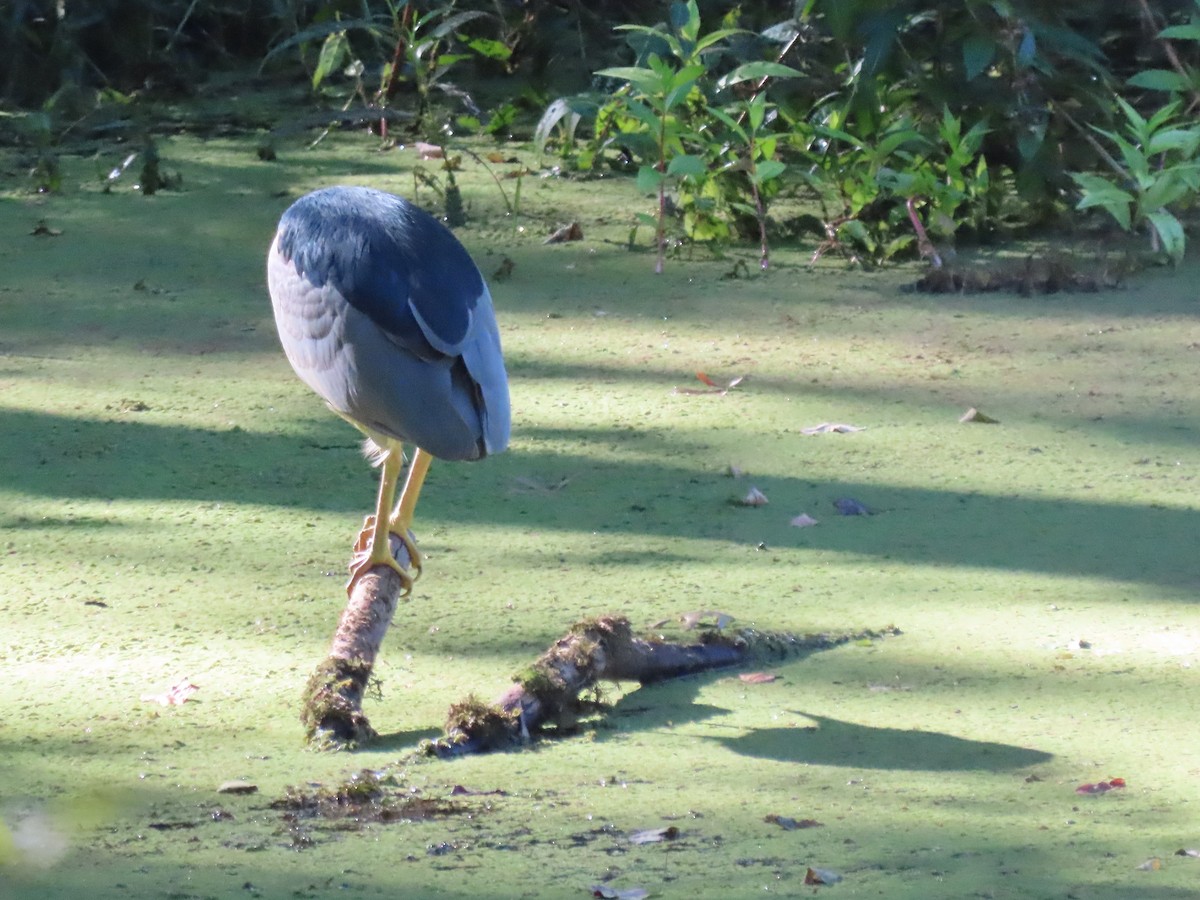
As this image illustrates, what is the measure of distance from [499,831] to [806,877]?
367 millimetres

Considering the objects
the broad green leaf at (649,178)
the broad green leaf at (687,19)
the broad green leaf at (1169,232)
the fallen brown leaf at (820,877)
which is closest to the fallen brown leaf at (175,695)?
the fallen brown leaf at (820,877)

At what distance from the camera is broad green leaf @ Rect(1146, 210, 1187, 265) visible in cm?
474

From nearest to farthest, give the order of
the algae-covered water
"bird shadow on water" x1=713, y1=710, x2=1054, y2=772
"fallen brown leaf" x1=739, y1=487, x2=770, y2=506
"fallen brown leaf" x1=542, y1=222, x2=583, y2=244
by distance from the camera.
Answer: the algae-covered water, "bird shadow on water" x1=713, y1=710, x2=1054, y2=772, "fallen brown leaf" x1=739, y1=487, x2=770, y2=506, "fallen brown leaf" x1=542, y1=222, x2=583, y2=244

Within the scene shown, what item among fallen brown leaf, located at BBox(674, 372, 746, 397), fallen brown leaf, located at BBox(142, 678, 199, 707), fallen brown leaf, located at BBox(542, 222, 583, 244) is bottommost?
fallen brown leaf, located at BBox(142, 678, 199, 707)

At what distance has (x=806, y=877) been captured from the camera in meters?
1.76

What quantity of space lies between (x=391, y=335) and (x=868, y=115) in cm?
290

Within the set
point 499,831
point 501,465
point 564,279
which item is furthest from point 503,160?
point 499,831

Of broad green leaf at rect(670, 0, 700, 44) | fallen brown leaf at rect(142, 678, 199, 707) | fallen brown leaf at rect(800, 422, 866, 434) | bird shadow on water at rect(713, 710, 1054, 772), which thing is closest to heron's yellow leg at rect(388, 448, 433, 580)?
fallen brown leaf at rect(142, 678, 199, 707)

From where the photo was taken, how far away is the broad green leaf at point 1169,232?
15.6ft

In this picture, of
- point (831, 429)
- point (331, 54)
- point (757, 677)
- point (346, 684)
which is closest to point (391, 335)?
point (346, 684)

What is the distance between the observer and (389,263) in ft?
8.79

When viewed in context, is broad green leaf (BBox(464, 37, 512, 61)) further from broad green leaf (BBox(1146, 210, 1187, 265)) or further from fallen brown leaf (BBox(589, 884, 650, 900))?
fallen brown leaf (BBox(589, 884, 650, 900))

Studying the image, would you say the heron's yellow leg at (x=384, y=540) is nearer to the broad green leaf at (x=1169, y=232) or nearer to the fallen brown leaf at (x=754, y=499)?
the fallen brown leaf at (x=754, y=499)

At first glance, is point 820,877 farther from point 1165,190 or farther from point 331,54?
point 331,54
